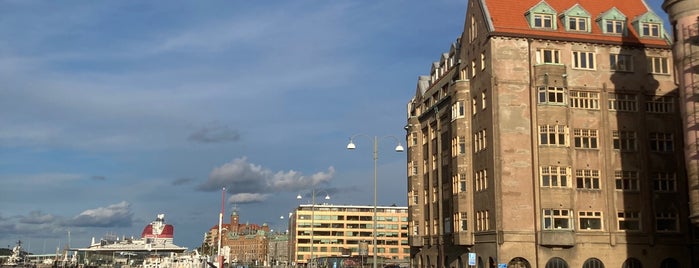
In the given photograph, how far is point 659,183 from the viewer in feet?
195

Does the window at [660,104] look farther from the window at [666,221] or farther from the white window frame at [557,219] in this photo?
the white window frame at [557,219]

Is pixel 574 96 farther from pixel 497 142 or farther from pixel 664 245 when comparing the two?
pixel 664 245

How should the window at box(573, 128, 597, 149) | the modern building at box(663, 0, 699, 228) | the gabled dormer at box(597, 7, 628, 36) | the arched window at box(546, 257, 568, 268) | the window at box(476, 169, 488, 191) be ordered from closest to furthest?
the modern building at box(663, 0, 699, 228)
the arched window at box(546, 257, 568, 268)
the window at box(573, 128, 597, 149)
the window at box(476, 169, 488, 191)
the gabled dormer at box(597, 7, 628, 36)

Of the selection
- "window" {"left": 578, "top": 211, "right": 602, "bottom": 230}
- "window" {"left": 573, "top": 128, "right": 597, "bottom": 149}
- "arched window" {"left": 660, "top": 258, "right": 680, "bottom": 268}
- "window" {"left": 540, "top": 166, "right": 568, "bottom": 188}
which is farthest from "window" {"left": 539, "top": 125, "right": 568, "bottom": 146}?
"arched window" {"left": 660, "top": 258, "right": 680, "bottom": 268}

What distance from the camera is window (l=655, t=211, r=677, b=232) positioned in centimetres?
5866

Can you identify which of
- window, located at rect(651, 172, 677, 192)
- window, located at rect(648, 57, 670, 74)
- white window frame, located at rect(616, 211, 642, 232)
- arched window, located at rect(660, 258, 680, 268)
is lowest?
arched window, located at rect(660, 258, 680, 268)

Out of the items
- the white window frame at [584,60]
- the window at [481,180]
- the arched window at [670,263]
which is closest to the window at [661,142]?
the white window frame at [584,60]

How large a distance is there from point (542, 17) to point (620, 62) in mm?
8112

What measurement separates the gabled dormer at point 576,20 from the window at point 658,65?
254 inches

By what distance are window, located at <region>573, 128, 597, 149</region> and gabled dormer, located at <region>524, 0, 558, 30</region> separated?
31.5ft

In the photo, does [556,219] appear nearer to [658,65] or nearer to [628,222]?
[628,222]

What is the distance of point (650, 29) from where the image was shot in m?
62.7

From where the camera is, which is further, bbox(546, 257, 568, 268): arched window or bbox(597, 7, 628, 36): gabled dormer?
bbox(597, 7, 628, 36): gabled dormer

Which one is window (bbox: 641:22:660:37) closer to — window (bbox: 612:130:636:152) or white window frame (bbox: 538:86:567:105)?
window (bbox: 612:130:636:152)
